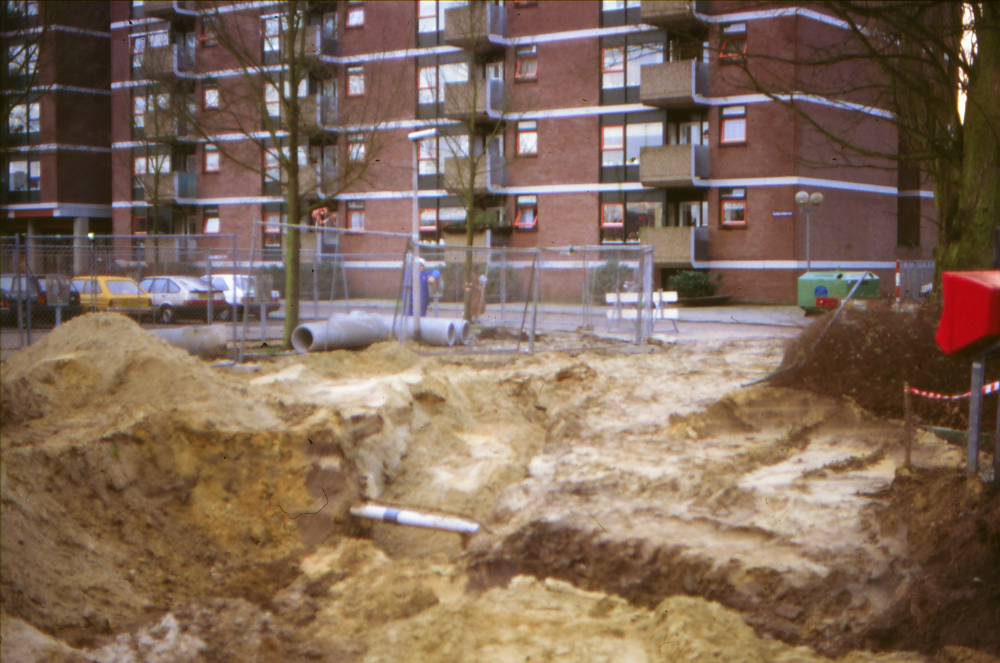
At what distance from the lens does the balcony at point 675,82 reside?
31.8 meters

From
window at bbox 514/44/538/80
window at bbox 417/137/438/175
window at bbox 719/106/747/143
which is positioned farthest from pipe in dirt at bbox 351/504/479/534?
window at bbox 417/137/438/175

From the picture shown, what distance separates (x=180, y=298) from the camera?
56.8ft

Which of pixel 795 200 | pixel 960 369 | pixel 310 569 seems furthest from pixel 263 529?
pixel 795 200

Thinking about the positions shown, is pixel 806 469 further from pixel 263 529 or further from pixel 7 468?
pixel 7 468

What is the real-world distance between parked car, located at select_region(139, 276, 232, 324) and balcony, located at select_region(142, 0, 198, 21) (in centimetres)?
2561

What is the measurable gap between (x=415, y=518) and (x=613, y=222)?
93.1 feet

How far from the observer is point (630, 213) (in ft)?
113

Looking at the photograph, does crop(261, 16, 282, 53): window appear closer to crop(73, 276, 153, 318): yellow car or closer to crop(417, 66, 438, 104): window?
crop(73, 276, 153, 318): yellow car

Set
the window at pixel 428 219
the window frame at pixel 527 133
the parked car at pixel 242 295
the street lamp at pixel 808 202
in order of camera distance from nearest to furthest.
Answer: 1. the parked car at pixel 242 295
2. the street lamp at pixel 808 202
3. the window frame at pixel 527 133
4. the window at pixel 428 219

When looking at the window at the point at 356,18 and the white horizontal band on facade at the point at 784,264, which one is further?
the window at the point at 356,18

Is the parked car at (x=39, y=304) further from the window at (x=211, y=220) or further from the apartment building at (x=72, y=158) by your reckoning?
the apartment building at (x=72, y=158)

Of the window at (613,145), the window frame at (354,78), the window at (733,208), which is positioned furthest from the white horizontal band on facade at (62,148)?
the window at (733,208)

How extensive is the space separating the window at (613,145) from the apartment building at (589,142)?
5cm

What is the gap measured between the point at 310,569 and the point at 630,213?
Result: 28964 mm
